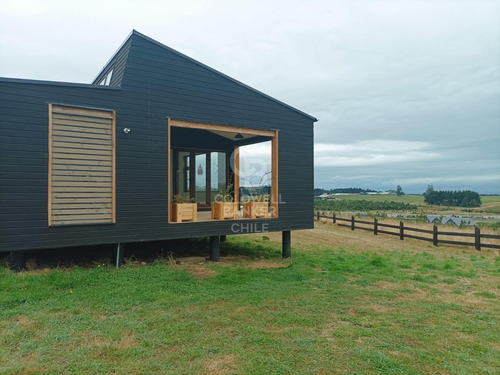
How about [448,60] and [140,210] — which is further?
[448,60]

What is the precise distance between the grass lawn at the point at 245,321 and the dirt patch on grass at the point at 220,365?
1cm

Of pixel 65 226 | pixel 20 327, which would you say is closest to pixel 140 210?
pixel 65 226

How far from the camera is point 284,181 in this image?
30.9ft

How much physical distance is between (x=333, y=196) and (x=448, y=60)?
151ft

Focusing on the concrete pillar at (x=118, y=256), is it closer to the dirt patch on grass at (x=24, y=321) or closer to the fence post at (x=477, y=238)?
the dirt patch on grass at (x=24, y=321)

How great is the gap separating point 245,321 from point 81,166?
459cm

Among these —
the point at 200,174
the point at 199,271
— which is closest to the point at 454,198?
the point at 200,174

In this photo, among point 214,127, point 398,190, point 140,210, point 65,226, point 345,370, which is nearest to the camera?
point 345,370

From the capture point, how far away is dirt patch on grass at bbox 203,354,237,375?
322 cm

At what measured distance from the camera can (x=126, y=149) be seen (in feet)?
23.7

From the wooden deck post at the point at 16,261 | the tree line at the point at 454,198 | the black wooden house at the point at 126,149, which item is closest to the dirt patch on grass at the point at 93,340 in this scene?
the black wooden house at the point at 126,149

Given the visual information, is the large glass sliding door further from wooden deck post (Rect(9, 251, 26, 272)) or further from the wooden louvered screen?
wooden deck post (Rect(9, 251, 26, 272))

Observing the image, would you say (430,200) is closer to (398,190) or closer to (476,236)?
(398,190)

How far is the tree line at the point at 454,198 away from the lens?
48.1 metres
